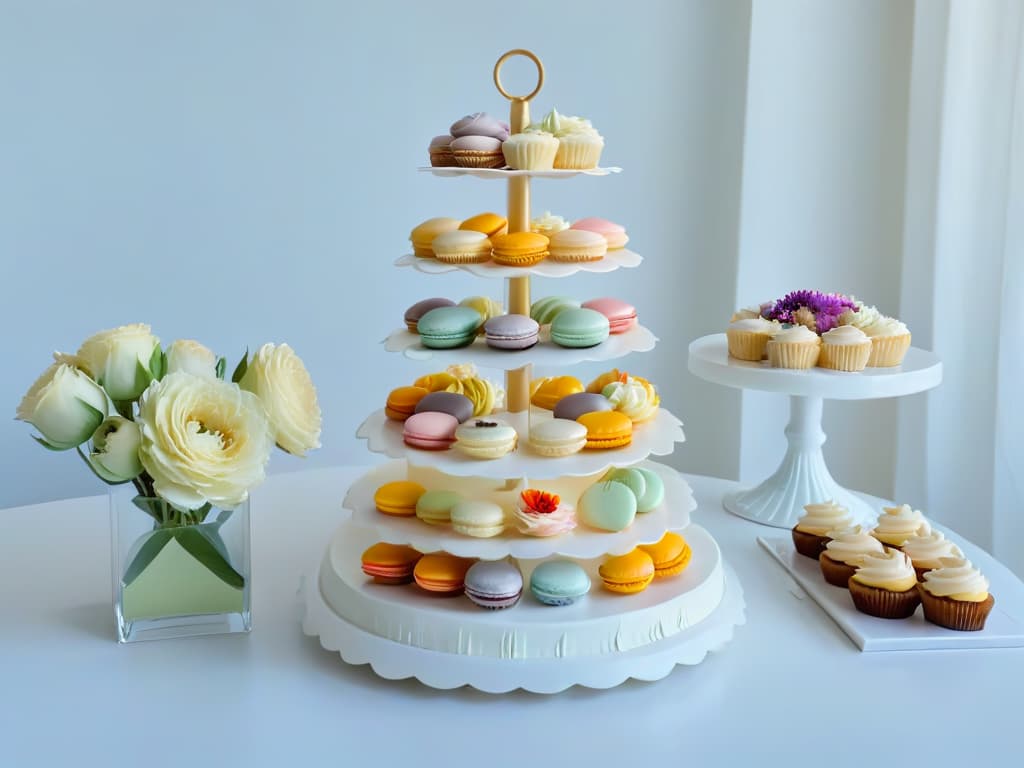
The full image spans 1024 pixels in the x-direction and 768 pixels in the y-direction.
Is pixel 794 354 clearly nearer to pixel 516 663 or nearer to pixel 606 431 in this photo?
pixel 606 431

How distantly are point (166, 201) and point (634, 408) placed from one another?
5.60 ft

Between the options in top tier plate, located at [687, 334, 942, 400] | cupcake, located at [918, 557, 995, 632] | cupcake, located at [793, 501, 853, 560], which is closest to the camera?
cupcake, located at [918, 557, 995, 632]

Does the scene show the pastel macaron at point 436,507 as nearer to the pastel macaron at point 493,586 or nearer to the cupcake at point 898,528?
the pastel macaron at point 493,586

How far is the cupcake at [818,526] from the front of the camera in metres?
1.41

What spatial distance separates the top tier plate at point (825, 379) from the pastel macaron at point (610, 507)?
472 millimetres

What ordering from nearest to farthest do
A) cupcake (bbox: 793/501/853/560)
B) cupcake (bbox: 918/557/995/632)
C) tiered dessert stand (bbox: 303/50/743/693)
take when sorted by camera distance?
tiered dessert stand (bbox: 303/50/743/693) < cupcake (bbox: 918/557/995/632) < cupcake (bbox: 793/501/853/560)

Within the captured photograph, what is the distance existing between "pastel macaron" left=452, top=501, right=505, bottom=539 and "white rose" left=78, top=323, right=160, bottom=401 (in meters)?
0.35

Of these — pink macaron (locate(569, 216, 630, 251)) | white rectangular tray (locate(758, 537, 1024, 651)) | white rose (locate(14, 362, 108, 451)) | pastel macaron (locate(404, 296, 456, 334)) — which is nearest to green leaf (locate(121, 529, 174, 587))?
white rose (locate(14, 362, 108, 451))

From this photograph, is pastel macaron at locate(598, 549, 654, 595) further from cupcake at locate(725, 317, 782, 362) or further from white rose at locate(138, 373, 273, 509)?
cupcake at locate(725, 317, 782, 362)

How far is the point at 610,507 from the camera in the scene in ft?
3.79

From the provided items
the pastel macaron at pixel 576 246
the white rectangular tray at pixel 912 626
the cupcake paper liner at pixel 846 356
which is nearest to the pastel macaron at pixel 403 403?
the pastel macaron at pixel 576 246

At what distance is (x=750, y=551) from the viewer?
4.90ft

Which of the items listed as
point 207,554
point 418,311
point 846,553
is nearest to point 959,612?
point 846,553

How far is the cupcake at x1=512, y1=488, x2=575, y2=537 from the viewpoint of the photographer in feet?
3.69
